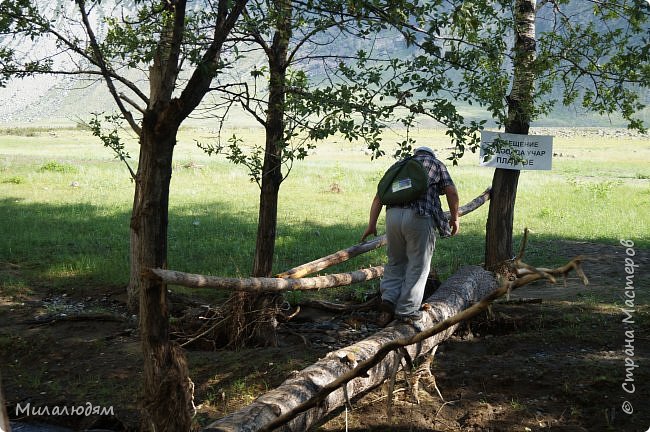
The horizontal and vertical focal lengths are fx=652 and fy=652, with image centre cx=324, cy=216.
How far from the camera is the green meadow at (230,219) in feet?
39.8

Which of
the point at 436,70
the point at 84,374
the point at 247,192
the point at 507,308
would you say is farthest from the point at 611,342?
the point at 247,192

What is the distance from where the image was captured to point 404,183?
682 centimetres

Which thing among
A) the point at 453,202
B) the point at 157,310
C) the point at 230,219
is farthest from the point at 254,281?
the point at 230,219

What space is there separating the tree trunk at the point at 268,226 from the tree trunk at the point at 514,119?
2.78m

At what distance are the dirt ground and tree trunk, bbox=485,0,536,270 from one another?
0.86 meters

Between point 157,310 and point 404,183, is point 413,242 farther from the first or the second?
point 157,310

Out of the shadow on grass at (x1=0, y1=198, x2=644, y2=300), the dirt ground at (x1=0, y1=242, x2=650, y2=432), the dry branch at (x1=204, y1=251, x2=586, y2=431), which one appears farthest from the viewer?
the shadow on grass at (x1=0, y1=198, x2=644, y2=300)

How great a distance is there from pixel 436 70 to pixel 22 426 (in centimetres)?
538

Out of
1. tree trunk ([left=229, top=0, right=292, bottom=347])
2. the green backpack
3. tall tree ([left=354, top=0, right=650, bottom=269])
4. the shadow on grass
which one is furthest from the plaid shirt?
the shadow on grass

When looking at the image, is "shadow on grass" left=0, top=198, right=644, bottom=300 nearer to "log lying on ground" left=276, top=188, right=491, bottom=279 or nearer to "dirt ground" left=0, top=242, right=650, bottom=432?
"log lying on ground" left=276, top=188, right=491, bottom=279

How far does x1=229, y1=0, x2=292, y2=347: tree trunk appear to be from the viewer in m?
7.89

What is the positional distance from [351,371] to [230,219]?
14.6 metres

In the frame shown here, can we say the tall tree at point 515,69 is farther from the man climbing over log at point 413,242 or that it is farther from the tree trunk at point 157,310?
the tree trunk at point 157,310

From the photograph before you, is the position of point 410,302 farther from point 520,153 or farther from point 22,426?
point 22,426
